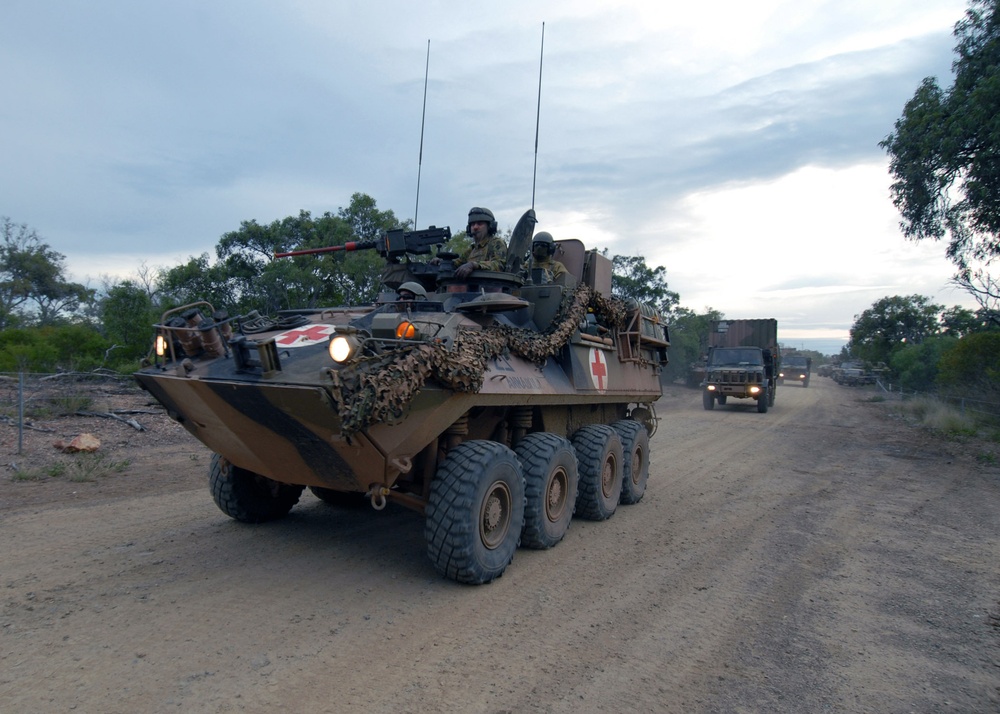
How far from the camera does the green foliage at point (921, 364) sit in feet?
91.2

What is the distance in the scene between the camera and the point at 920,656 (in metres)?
3.99

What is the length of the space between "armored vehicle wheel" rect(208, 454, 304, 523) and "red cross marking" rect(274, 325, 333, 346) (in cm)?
147

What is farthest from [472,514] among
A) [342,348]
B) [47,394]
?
[47,394]

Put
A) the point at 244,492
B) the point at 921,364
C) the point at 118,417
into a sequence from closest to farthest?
the point at 244,492, the point at 118,417, the point at 921,364

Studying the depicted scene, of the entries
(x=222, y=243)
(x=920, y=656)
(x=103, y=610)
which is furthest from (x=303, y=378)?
(x=222, y=243)

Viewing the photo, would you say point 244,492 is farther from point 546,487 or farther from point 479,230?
point 479,230

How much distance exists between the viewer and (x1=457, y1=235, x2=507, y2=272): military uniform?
6.79 metres

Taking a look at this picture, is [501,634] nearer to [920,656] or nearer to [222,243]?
[920,656]

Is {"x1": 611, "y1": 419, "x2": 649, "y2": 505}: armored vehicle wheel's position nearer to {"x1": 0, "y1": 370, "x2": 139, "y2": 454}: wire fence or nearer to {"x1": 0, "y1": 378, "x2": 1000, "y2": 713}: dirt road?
{"x1": 0, "y1": 378, "x2": 1000, "y2": 713}: dirt road

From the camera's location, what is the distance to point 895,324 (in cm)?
3762

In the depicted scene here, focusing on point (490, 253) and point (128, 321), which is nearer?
point (490, 253)

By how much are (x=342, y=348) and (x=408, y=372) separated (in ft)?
1.38

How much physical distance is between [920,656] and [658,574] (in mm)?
1817

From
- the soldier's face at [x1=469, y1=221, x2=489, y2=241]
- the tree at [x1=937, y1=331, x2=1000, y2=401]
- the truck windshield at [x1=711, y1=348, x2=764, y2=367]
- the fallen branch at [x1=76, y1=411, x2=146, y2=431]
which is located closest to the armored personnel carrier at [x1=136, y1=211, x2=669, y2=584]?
the soldier's face at [x1=469, y1=221, x2=489, y2=241]
